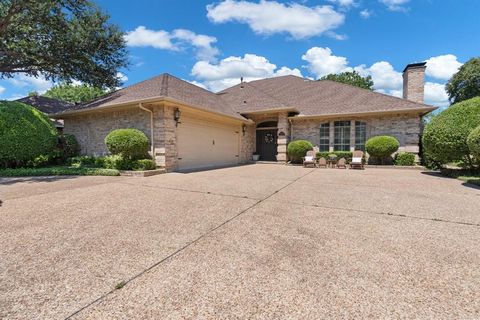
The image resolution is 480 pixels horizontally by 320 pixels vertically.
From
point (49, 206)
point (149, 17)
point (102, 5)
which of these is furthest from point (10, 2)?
point (49, 206)

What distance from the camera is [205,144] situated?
11320 millimetres

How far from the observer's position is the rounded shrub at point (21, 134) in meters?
8.76

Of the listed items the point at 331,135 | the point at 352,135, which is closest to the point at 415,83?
the point at 352,135

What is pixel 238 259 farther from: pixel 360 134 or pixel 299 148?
pixel 360 134

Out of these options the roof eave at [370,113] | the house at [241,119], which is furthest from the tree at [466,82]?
the roof eave at [370,113]

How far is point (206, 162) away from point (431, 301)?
33.5 ft

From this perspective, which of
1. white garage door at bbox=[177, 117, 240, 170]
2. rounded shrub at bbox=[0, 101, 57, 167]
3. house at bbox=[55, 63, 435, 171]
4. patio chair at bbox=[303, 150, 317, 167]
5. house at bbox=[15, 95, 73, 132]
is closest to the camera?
rounded shrub at bbox=[0, 101, 57, 167]

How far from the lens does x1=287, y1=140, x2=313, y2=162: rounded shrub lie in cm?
1295

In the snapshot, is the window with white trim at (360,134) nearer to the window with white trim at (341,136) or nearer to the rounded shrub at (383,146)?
the window with white trim at (341,136)

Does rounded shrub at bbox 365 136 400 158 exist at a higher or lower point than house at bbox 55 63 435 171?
lower

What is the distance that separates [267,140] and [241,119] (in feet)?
9.89

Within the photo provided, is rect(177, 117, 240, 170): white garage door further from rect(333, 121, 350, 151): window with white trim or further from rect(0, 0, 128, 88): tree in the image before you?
rect(0, 0, 128, 88): tree

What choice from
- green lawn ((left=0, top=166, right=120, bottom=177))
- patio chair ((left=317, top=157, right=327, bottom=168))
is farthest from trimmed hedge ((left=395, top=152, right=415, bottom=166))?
green lawn ((left=0, top=166, right=120, bottom=177))

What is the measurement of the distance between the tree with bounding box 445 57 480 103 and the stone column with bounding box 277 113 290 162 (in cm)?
2757
